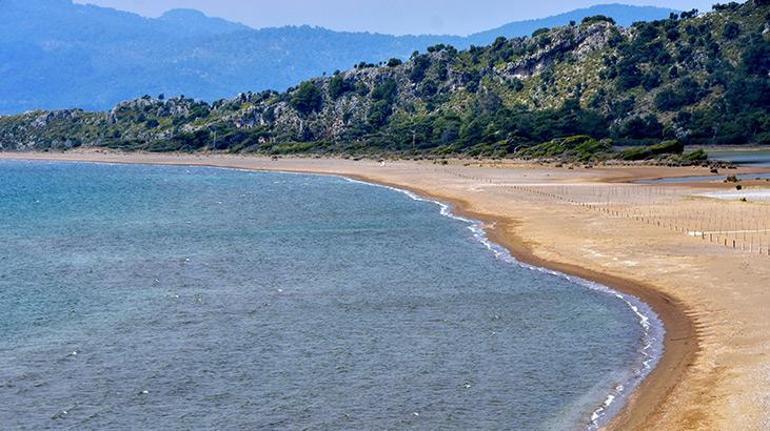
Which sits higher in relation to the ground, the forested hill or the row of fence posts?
the forested hill

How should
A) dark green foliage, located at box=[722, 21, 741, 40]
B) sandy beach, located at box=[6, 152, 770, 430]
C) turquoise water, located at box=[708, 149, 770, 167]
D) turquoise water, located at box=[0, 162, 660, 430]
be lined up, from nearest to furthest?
sandy beach, located at box=[6, 152, 770, 430] < turquoise water, located at box=[0, 162, 660, 430] < turquoise water, located at box=[708, 149, 770, 167] < dark green foliage, located at box=[722, 21, 741, 40]

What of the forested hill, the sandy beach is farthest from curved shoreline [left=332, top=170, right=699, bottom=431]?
the forested hill

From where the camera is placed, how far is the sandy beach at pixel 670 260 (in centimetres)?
2284

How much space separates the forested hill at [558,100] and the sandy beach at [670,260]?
46.2 meters

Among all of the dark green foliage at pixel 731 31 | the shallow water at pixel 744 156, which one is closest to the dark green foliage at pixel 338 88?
the dark green foliage at pixel 731 31

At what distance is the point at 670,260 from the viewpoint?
40188mm

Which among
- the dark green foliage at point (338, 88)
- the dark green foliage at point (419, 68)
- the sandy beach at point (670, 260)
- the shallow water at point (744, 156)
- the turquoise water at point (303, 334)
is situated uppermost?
the dark green foliage at point (419, 68)

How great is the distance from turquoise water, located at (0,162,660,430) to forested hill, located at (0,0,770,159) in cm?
7689

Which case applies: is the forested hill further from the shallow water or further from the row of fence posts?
the row of fence posts

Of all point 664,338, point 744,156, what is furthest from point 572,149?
point 664,338

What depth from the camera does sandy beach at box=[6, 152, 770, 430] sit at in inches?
899

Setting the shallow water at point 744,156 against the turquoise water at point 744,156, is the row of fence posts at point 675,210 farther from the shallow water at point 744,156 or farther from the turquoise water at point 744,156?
the shallow water at point 744,156

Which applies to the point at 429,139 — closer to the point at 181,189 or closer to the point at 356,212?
the point at 181,189

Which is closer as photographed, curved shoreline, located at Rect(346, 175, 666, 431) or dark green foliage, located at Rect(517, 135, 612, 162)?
curved shoreline, located at Rect(346, 175, 666, 431)
